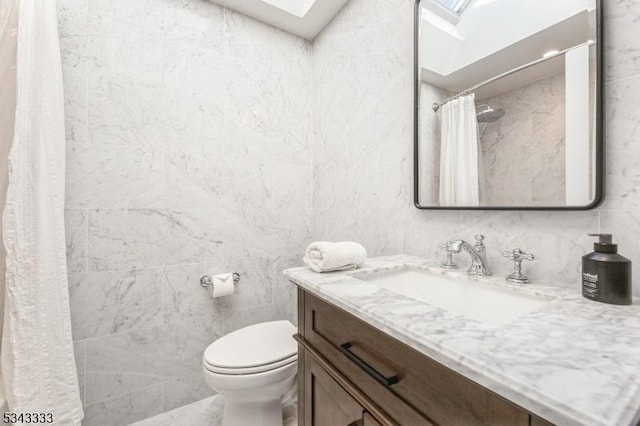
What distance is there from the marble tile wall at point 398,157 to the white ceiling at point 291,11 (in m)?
0.08

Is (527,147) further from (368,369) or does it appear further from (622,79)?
(368,369)

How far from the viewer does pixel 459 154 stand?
1.07 metres

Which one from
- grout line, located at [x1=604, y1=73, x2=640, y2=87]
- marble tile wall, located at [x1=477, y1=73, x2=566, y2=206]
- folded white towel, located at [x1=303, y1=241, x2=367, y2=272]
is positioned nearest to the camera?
grout line, located at [x1=604, y1=73, x2=640, y2=87]

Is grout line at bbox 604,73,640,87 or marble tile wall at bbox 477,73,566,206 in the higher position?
grout line at bbox 604,73,640,87

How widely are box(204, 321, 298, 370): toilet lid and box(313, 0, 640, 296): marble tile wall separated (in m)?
0.63

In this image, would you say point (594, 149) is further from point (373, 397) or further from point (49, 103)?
point (49, 103)

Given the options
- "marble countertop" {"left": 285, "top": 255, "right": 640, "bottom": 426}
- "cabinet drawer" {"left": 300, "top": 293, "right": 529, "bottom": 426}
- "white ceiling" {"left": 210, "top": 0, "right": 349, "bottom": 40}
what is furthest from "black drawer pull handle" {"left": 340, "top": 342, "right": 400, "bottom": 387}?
"white ceiling" {"left": 210, "top": 0, "right": 349, "bottom": 40}

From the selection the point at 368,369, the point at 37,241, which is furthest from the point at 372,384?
the point at 37,241

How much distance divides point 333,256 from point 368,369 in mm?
371

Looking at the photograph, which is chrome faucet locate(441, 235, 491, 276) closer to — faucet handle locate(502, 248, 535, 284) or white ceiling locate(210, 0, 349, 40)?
faucet handle locate(502, 248, 535, 284)

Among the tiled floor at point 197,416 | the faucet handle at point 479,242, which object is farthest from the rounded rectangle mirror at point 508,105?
the tiled floor at point 197,416

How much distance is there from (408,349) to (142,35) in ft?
5.99

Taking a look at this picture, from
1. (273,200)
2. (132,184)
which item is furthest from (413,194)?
(132,184)

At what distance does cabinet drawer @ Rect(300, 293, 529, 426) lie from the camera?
43 centimetres
